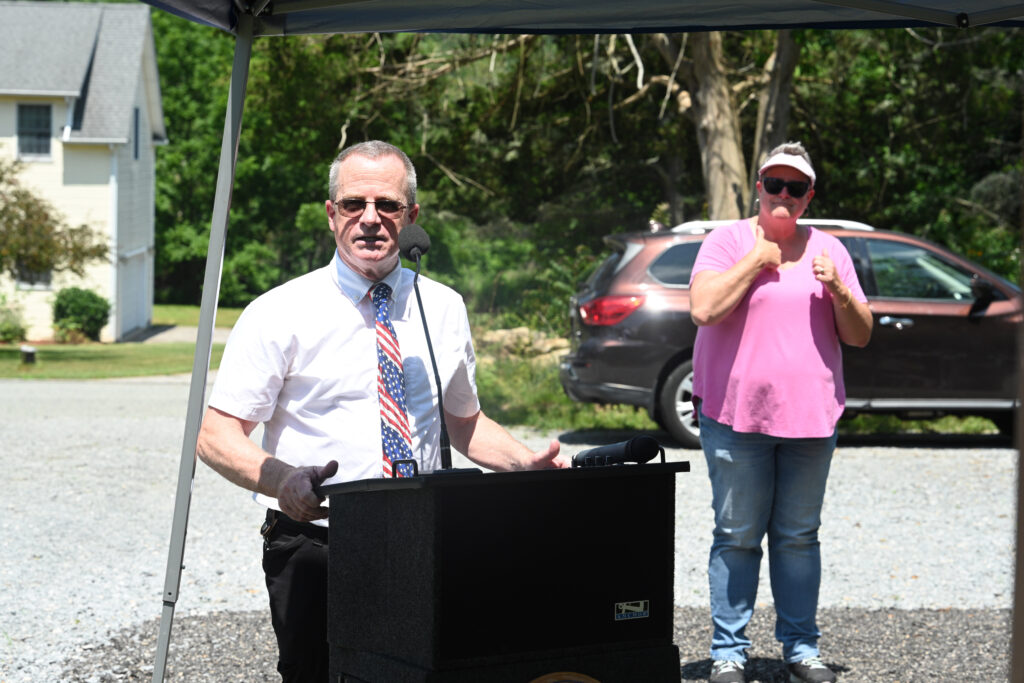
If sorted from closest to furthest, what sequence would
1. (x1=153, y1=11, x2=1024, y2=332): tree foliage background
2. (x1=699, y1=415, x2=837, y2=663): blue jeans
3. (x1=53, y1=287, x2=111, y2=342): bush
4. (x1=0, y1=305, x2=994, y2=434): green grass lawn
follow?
(x1=699, y1=415, x2=837, y2=663): blue jeans
(x1=0, y1=305, x2=994, y2=434): green grass lawn
(x1=153, y1=11, x2=1024, y2=332): tree foliage background
(x1=53, y1=287, x2=111, y2=342): bush

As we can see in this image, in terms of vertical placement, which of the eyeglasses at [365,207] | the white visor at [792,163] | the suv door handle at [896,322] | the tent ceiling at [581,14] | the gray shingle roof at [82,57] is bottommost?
the suv door handle at [896,322]

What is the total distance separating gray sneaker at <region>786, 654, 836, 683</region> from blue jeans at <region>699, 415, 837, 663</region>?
3 cm

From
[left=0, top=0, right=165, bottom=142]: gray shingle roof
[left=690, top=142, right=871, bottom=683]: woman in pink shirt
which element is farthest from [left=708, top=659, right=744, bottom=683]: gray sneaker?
[left=0, top=0, right=165, bottom=142]: gray shingle roof

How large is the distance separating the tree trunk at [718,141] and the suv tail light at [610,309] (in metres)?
5.20

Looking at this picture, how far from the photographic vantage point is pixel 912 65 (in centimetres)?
2169

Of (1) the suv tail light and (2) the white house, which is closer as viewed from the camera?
(1) the suv tail light

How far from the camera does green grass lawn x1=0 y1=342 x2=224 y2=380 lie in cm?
2225

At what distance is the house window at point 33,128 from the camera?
3325 cm

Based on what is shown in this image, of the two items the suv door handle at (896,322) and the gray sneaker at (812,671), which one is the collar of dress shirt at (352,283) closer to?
the gray sneaker at (812,671)

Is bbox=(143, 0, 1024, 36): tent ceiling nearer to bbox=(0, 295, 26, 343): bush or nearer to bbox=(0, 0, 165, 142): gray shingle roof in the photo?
bbox=(0, 295, 26, 343): bush

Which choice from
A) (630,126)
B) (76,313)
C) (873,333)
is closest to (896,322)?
(873,333)

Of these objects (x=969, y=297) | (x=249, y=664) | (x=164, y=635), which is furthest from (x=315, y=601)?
(x=969, y=297)

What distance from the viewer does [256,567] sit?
23.7 ft

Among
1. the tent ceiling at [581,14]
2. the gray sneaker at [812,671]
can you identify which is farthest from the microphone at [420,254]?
the gray sneaker at [812,671]
